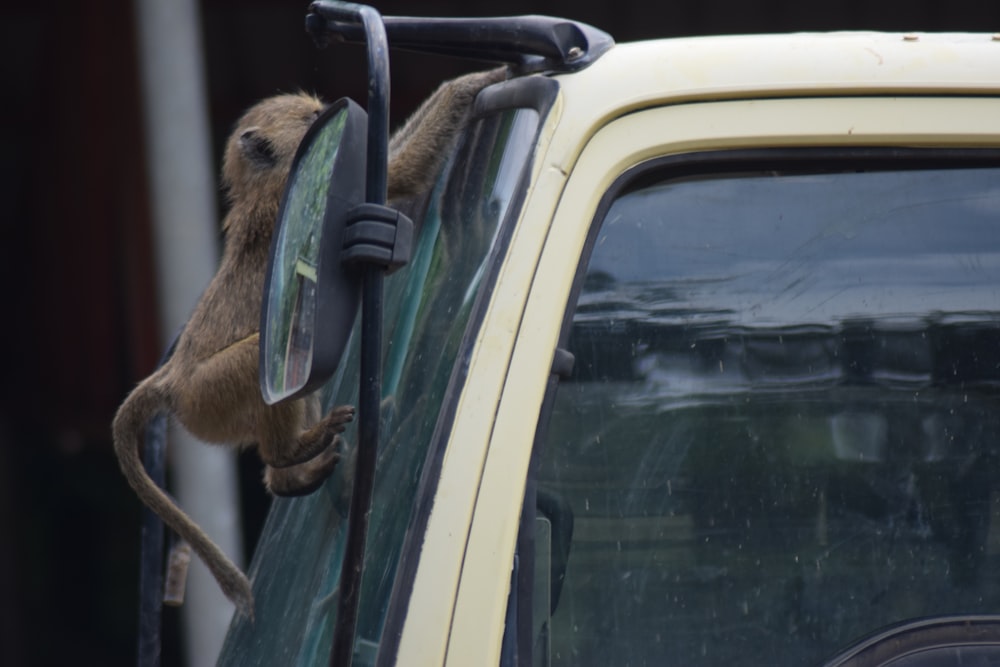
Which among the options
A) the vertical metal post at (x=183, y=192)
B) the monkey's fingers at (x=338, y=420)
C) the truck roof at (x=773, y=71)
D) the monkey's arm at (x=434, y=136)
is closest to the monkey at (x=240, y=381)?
the monkey's fingers at (x=338, y=420)

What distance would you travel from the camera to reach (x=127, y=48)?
221 inches

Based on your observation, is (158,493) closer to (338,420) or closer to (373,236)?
(338,420)

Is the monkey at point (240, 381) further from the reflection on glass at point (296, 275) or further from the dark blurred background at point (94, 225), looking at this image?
the dark blurred background at point (94, 225)

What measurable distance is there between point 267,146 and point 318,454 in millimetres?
799

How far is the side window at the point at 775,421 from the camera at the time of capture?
1.19 m

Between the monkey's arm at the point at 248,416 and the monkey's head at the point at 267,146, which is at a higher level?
the monkey's head at the point at 267,146

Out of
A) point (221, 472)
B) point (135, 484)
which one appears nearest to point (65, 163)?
point (221, 472)

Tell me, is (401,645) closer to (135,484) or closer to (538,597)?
(538,597)

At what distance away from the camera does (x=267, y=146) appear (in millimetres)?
2203

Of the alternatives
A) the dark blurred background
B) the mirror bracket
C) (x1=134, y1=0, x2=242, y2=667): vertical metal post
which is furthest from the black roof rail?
the dark blurred background

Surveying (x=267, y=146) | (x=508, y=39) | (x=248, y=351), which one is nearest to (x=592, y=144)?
(x=508, y=39)

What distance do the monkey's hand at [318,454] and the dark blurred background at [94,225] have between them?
411 centimetres

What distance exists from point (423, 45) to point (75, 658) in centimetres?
626

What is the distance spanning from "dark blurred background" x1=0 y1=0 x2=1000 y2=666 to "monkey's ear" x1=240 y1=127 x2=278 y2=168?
11.2 feet
